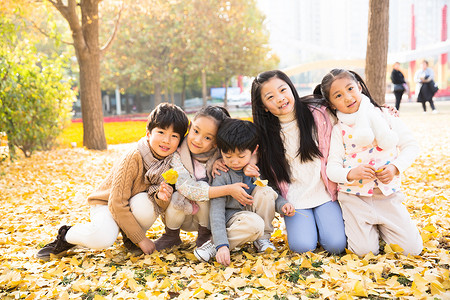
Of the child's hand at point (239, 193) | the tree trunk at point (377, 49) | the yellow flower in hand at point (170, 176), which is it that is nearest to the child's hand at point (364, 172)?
the child's hand at point (239, 193)

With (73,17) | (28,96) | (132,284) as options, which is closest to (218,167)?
(132,284)

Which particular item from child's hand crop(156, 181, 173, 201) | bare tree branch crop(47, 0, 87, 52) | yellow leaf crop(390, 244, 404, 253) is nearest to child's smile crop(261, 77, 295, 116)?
child's hand crop(156, 181, 173, 201)

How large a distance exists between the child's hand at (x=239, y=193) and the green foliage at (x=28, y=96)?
5.25 m

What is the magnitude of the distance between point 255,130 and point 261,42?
2071 cm

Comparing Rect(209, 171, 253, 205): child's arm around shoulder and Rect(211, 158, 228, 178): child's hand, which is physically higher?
Rect(211, 158, 228, 178): child's hand

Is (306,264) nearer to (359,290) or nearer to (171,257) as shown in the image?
(359,290)

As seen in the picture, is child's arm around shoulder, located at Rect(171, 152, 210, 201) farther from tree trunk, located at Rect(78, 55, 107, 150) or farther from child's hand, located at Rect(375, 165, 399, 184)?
tree trunk, located at Rect(78, 55, 107, 150)

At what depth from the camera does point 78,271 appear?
8.67 ft

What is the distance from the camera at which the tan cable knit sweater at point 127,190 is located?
2.76 metres

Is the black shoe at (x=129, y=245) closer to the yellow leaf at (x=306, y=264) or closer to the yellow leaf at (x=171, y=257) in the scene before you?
the yellow leaf at (x=171, y=257)

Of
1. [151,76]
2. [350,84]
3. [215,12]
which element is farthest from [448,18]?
[350,84]

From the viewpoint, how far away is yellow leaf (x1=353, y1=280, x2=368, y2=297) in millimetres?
2125

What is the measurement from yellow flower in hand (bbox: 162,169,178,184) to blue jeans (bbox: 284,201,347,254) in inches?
34.5

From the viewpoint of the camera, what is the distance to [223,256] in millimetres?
2602
